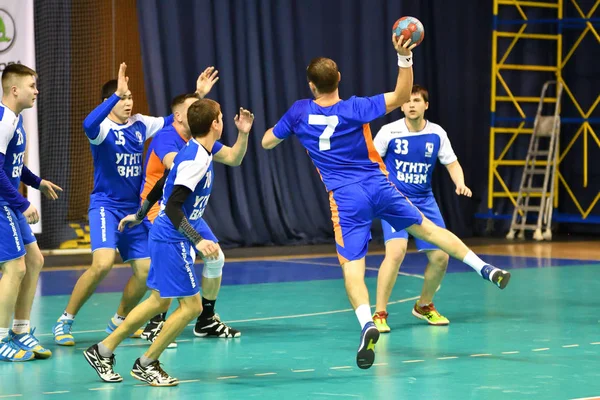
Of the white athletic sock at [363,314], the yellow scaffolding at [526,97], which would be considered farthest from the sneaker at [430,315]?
the yellow scaffolding at [526,97]

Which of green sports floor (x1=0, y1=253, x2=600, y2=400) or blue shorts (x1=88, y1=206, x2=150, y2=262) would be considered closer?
green sports floor (x1=0, y1=253, x2=600, y2=400)

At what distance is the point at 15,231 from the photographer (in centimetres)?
651

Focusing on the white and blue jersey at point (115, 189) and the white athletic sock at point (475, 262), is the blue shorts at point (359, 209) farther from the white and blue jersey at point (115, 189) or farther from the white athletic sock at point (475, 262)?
the white and blue jersey at point (115, 189)

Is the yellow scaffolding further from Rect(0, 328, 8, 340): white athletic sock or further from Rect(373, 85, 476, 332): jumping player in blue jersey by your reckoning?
Rect(0, 328, 8, 340): white athletic sock

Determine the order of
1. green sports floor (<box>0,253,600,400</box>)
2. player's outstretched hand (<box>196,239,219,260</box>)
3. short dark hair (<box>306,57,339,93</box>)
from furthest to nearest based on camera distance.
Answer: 1. short dark hair (<box>306,57,339,93</box>)
2. green sports floor (<box>0,253,600,400</box>)
3. player's outstretched hand (<box>196,239,219,260</box>)

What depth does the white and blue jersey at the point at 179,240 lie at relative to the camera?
18.7ft

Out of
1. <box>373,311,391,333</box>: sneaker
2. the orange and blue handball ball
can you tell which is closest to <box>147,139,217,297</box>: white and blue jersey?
the orange and blue handball ball

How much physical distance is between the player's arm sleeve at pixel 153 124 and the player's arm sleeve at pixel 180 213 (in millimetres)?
1976

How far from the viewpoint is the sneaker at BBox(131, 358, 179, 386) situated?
18.9 ft

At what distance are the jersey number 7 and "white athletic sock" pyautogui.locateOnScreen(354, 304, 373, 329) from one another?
102 centimetres

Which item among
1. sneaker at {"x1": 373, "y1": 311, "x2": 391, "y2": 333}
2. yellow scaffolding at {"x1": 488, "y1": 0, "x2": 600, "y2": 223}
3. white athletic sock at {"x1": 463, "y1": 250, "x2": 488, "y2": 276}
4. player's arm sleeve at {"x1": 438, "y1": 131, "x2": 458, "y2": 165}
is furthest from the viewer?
yellow scaffolding at {"x1": 488, "y1": 0, "x2": 600, "y2": 223}

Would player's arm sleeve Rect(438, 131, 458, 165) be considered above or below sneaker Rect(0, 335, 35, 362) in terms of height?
above

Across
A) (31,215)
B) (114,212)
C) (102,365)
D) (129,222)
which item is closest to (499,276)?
(129,222)

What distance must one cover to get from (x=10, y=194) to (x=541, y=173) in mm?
11387
